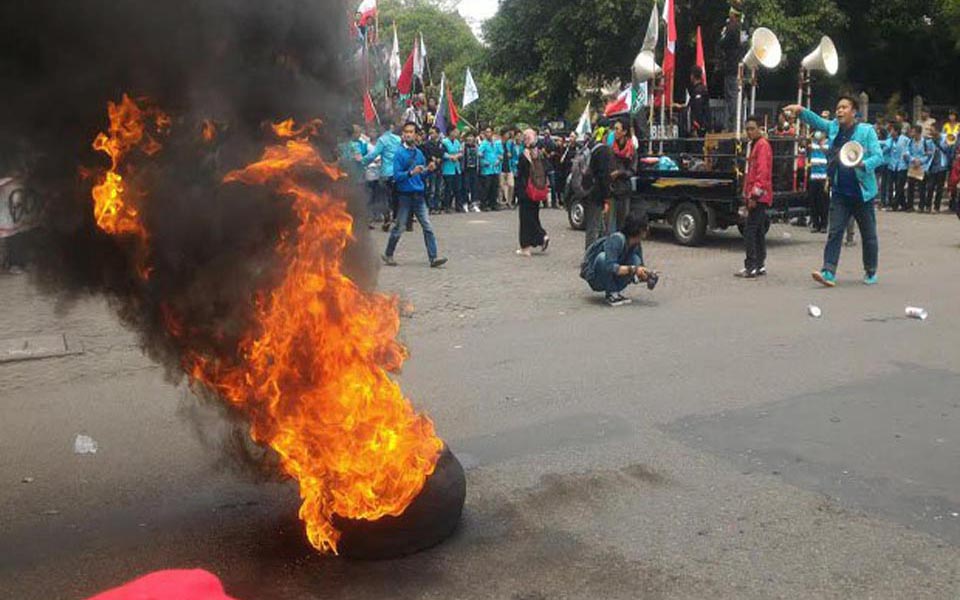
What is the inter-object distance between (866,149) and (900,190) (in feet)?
38.1

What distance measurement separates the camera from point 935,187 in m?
20.1

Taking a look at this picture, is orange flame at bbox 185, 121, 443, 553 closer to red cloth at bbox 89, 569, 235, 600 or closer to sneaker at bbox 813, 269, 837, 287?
red cloth at bbox 89, 569, 235, 600

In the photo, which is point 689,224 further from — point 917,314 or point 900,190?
point 900,190

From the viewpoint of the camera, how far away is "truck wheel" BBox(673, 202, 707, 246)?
1434cm

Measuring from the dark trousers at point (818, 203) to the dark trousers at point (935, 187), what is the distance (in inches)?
200

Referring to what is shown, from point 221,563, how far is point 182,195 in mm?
1481

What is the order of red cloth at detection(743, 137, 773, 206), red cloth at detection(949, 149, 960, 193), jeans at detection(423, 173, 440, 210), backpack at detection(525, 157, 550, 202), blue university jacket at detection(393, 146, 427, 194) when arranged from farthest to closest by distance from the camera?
jeans at detection(423, 173, 440, 210)
red cloth at detection(949, 149, 960, 193)
backpack at detection(525, 157, 550, 202)
blue university jacket at detection(393, 146, 427, 194)
red cloth at detection(743, 137, 773, 206)

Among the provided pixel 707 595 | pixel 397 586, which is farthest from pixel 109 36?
pixel 707 595

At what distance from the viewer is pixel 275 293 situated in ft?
12.5

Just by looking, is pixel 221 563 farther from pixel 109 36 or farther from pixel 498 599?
pixel 109 36

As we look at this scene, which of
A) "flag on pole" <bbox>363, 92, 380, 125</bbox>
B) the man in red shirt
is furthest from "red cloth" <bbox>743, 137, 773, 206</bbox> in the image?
"flag on pole" <bbox>363, 92, 380, 125</bbox>

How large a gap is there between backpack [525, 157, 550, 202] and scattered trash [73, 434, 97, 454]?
8.18m

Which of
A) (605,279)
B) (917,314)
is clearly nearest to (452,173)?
(605,279)

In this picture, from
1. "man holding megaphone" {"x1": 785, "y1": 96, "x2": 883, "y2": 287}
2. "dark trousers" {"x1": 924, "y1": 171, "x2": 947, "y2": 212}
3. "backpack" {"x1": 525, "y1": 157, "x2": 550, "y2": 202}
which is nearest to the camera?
"man holding megaphone" {"x1": 785, "y1": 96, "x2": 883, "y2": 287}
